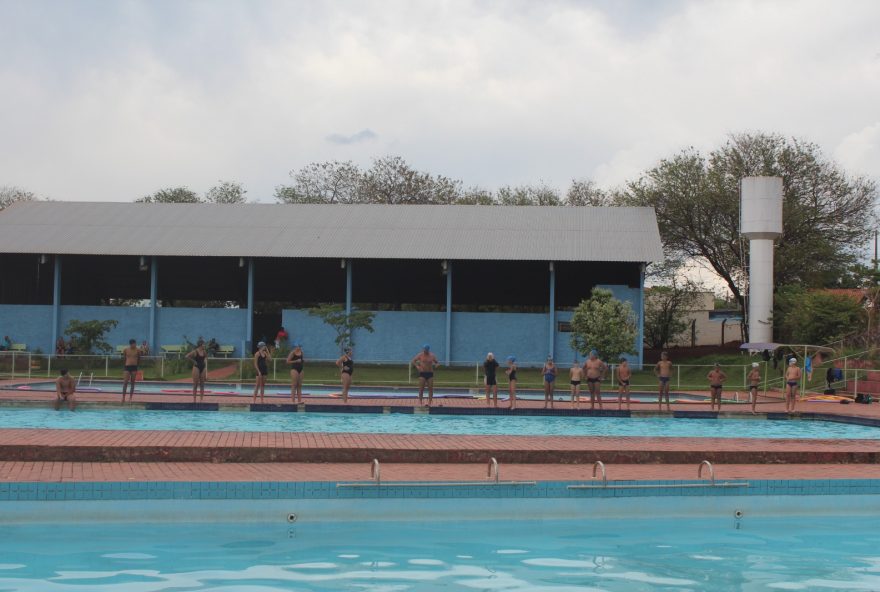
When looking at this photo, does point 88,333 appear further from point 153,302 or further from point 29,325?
point 29,325

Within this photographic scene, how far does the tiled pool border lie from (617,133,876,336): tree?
32.8 m

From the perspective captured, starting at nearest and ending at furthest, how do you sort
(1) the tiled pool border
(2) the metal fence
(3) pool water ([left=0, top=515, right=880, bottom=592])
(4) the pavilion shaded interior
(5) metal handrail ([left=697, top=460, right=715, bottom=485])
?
1. (3) pool water ([left=0, top=515, right=880, bottom=592])
2. (1) the tiled pool border
3. (5) metal handrail ([left=697, top=460, right=715, bottom=485])
4. (2) the metal fence
5. (4) the pavilion shaded interior

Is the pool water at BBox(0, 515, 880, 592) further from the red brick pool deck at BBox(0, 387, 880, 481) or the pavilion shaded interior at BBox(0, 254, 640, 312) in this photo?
the pavilion shaded interior at BBox(0, 254, 640, 312)

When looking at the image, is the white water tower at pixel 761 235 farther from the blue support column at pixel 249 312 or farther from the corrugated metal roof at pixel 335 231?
the blue support column at pixel 249 312

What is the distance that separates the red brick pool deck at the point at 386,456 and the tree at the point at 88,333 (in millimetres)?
20775

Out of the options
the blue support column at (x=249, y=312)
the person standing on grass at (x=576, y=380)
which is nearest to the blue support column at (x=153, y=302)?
the blue support column at (x=249, y=312)

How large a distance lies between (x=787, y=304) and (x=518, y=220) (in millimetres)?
10905

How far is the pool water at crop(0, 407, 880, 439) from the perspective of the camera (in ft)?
58.0

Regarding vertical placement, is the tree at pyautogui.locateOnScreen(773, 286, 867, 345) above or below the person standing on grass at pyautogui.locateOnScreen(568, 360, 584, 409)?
above

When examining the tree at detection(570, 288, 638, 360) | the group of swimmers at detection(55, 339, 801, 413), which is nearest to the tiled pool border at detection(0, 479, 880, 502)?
the group of swimmers at detection(55, 339, 801, 413)

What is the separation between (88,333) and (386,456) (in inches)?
949

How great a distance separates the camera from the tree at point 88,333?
33.3 m

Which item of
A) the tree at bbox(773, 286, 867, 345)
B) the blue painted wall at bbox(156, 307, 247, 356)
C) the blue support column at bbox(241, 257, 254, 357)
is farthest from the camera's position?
the blue painted wall at bbox(156, 307, 247, 356)

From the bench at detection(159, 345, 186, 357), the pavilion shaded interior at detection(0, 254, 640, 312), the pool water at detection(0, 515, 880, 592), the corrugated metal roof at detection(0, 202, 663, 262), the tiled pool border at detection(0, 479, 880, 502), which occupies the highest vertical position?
the corrugated metal roof at detection(0, 202, 663, 262)
